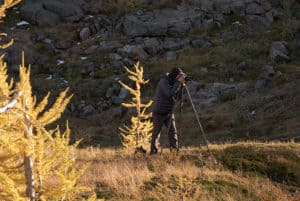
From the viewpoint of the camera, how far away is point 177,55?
4000cm

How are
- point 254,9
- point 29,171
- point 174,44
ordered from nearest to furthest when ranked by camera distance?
1. point 29,171
2. point 174,44
3. point 254,9

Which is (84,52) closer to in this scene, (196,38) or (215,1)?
(196,38)

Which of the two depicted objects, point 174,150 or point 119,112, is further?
point 119,112

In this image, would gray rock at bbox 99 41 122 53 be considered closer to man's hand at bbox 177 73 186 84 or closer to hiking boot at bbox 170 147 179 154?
hiking boot at bbox 170 147 179 154

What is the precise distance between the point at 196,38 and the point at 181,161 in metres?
31.1

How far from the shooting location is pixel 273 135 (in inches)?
985

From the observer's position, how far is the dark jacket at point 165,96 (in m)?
12.0

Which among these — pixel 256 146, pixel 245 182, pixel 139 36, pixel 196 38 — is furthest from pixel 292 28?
pixel 245 182

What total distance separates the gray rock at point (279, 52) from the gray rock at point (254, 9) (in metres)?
6.83

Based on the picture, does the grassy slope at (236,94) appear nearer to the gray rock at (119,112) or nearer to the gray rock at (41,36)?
the gray rock at (119,112)

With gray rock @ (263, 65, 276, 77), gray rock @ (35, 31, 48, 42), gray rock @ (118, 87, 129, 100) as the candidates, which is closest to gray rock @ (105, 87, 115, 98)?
gray rock @ (118, 87, 129, 100)

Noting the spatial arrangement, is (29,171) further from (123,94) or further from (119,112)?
(123,94)

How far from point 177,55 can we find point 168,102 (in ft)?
91.7

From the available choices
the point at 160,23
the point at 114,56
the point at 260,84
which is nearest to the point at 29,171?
the point at 260,84
